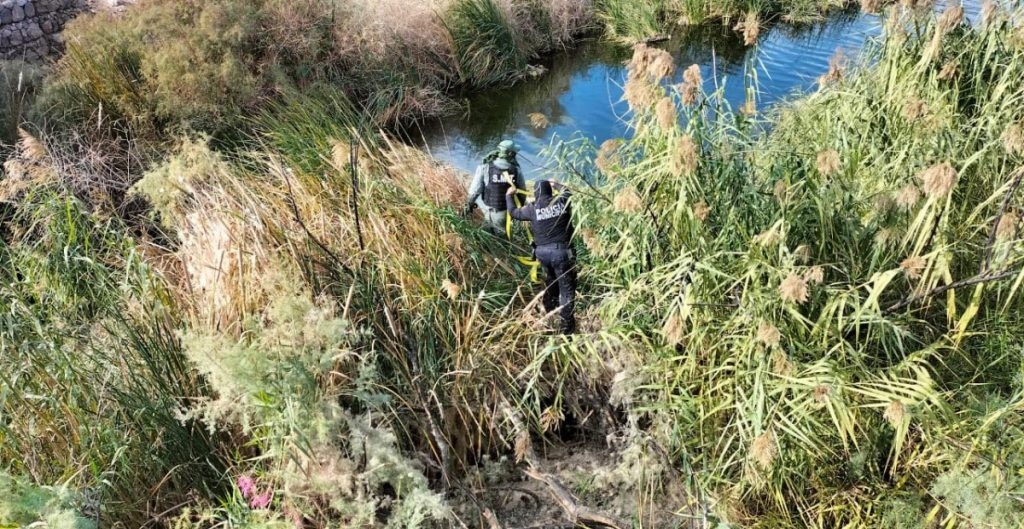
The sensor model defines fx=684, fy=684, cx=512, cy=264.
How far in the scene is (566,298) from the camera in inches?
155

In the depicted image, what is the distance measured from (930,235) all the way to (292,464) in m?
2.73

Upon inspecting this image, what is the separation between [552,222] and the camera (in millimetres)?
3912

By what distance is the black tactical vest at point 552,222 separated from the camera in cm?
390

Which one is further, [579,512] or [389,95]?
[389,95]

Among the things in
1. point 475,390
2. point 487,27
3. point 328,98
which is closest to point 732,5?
point 487,27

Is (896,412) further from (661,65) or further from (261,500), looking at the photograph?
(261,500)

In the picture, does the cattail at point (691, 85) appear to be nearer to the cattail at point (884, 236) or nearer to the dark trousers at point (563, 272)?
the cattail at point (884, 236)

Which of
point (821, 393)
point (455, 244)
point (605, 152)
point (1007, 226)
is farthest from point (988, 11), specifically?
point (455, 244)

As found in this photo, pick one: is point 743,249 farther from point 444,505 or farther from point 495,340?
point 444,505

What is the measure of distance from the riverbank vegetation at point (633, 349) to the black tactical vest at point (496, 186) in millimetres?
705

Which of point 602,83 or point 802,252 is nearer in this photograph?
point 802,252

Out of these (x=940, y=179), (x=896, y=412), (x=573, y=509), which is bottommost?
(x=573, y=509)

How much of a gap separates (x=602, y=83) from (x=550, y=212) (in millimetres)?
7077

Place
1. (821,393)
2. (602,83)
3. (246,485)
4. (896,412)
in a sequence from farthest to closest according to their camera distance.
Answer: (602,83)
(246,485)
(821,393)
(896,412)
